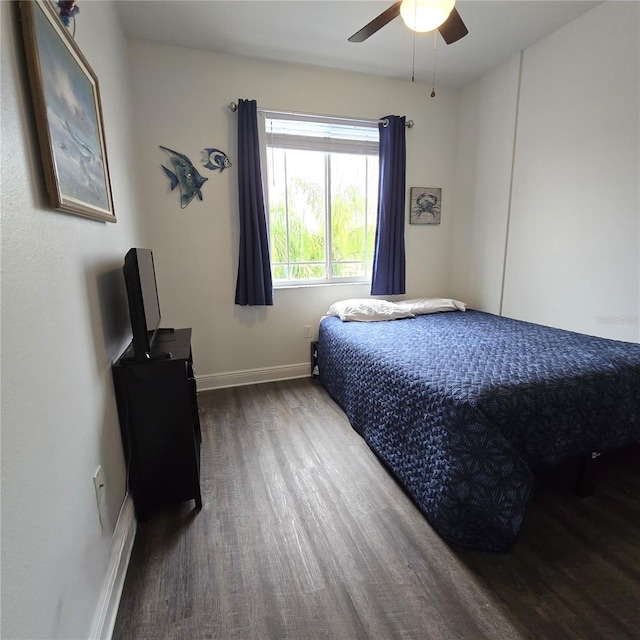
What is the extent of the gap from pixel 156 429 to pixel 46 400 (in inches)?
30.9

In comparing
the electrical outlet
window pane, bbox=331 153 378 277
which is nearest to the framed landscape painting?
the electrical outlet

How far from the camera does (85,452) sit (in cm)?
113

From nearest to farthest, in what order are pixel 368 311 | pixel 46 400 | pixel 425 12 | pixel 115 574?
pixel 46 400 → pixel 115 574 → pixel 425 12 → pixel 368 311

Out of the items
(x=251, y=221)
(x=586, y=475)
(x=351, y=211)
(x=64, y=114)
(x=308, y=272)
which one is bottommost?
(x=586, y=475)

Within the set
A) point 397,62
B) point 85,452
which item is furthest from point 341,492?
point 397,62

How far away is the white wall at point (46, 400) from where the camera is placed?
0.73m

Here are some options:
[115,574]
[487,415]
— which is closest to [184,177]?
[115,574]

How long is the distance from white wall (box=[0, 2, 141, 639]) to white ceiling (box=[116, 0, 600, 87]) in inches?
48.1

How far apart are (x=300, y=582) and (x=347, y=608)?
20cm

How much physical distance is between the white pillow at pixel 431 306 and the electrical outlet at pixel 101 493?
2.54 meters

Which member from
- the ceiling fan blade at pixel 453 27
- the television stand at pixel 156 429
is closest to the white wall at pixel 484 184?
the ceiling fan blade at pixel 453 27

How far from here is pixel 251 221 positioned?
2934 mm

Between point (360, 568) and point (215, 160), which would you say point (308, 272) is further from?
point (360, 568)

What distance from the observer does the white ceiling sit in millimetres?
2244
